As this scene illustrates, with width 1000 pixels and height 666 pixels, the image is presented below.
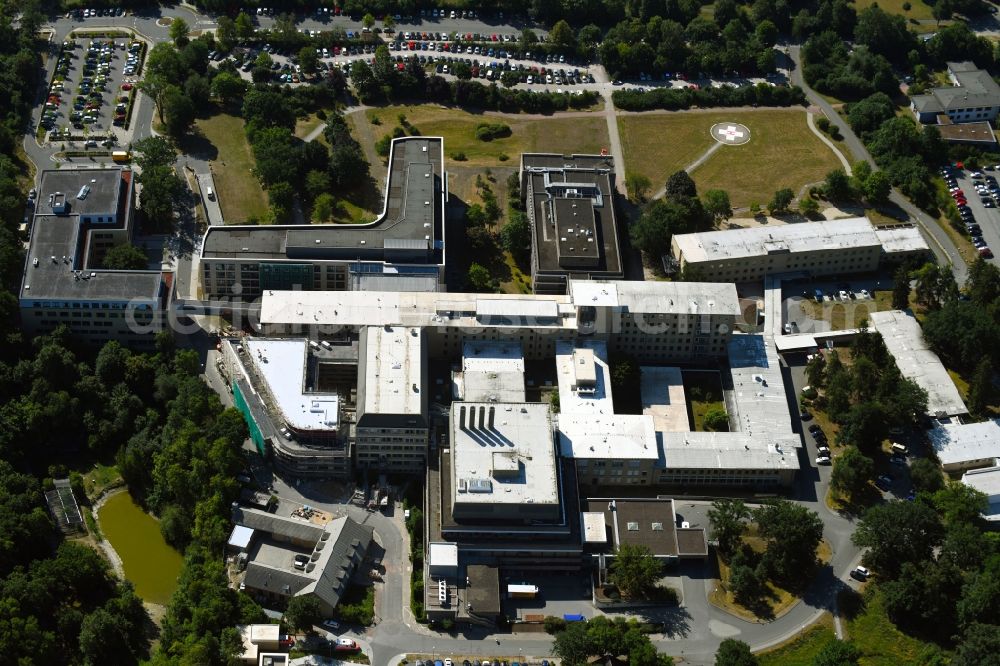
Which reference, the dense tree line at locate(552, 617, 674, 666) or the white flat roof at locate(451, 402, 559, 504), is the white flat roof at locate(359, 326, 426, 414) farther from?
the dense tree line at locate(552, 617, 674, 666)

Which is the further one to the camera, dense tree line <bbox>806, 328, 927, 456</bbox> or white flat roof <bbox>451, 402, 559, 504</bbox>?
dense tree line <bbox>806, 328, 927, 456</bbox>

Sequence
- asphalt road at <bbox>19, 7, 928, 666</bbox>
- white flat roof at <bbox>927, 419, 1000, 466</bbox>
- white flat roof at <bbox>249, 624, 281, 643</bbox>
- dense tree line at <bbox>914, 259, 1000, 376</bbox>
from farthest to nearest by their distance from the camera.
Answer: dense tree line at <bbox>914, 259, 1000, 376</bbox> < white flat roof at <bbox>927, 419, 1000, 466</bbox> < asphalt road at <bbox>19, 7, 928, 666</bbox> < white flat roof at <bbox>249, 624, 281, 643</bbox>

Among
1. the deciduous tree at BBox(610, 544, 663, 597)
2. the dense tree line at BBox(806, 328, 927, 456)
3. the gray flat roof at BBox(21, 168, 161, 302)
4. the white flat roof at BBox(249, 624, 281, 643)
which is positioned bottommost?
the white flat roof at BBox(249, 624, 281, 643)

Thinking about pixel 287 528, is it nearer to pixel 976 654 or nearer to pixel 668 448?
pixel 668 448

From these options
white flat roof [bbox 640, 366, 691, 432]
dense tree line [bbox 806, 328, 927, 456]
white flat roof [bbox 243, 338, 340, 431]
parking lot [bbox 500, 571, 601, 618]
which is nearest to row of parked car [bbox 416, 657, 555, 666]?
parking lot [bbox 500, 571, 601, 618]

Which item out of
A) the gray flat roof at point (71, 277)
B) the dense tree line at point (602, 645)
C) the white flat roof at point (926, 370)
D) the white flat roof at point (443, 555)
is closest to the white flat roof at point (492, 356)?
the white flat roof at point (443, 555)

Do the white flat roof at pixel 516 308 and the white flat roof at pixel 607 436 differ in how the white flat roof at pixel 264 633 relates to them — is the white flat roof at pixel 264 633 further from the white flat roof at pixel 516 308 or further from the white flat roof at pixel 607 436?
the white flat roof at pixel 516 308

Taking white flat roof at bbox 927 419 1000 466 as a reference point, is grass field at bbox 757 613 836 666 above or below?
below

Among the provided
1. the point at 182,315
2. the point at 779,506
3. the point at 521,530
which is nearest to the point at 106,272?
the point at 182,315
